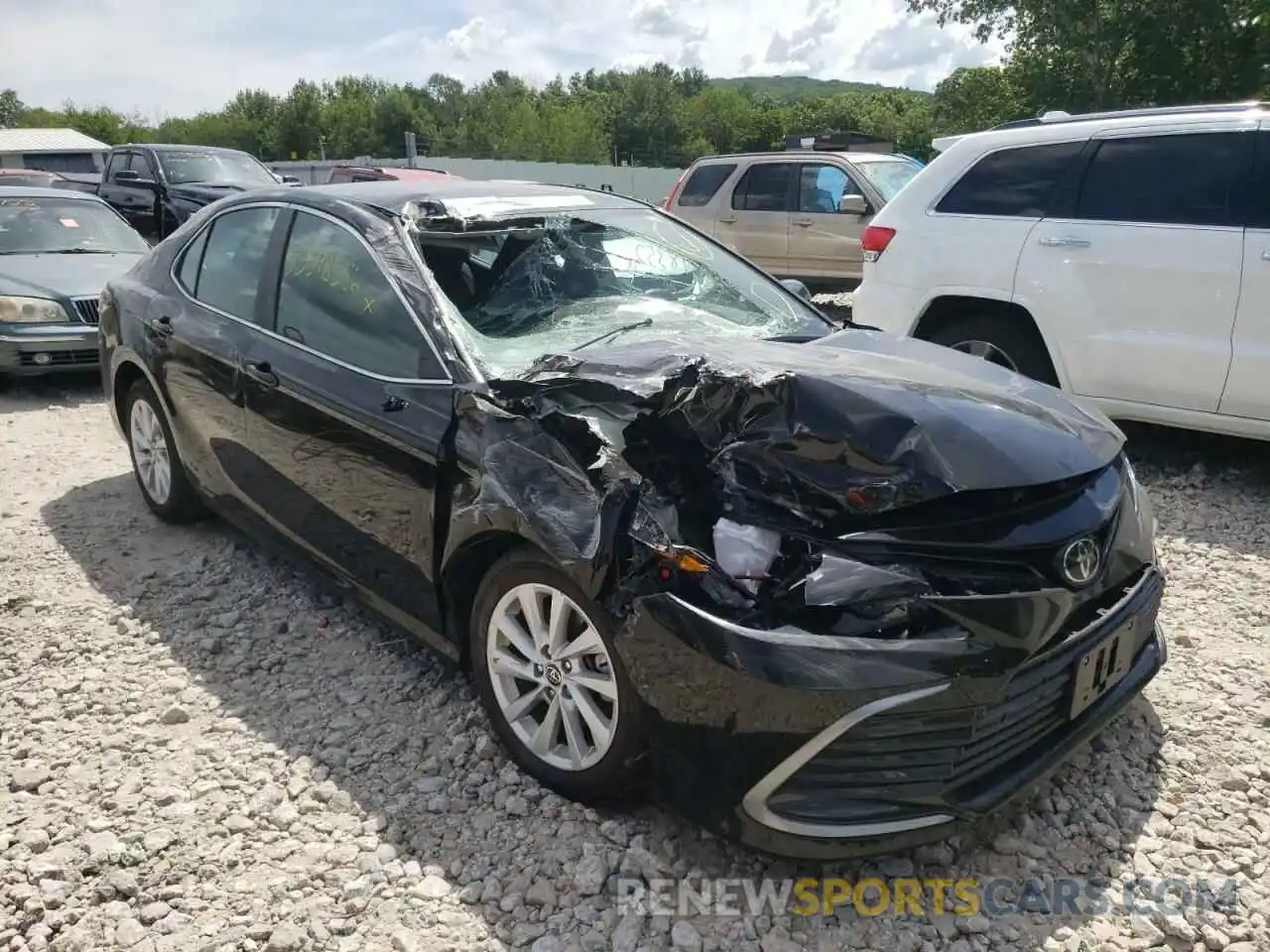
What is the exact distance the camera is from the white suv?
15.3 ft

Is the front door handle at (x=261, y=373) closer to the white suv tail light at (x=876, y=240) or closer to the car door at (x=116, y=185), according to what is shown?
the white suv tail light at (x=876, y=240)

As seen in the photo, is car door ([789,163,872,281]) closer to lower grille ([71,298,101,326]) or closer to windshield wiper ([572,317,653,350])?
lower grille ([71,298,101,326])

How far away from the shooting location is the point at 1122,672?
103 inches

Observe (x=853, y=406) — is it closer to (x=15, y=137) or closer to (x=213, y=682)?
(x=213, y=682)

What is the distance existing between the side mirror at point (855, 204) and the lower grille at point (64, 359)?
22.7 ft

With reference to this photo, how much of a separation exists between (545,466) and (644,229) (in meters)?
1.77

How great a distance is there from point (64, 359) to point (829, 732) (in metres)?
7.10

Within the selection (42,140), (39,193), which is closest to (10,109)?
(42,140)

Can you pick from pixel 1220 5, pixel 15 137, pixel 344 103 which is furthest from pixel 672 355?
pixel 344 103

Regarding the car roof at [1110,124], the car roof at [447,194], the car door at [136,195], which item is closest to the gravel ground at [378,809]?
the car roof at [447,194]

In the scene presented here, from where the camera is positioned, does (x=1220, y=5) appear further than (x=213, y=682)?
Yes

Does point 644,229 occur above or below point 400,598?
above

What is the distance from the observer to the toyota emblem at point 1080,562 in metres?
2.38

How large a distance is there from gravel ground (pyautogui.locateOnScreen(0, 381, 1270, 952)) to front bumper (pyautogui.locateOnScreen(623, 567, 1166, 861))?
0.96 feet
